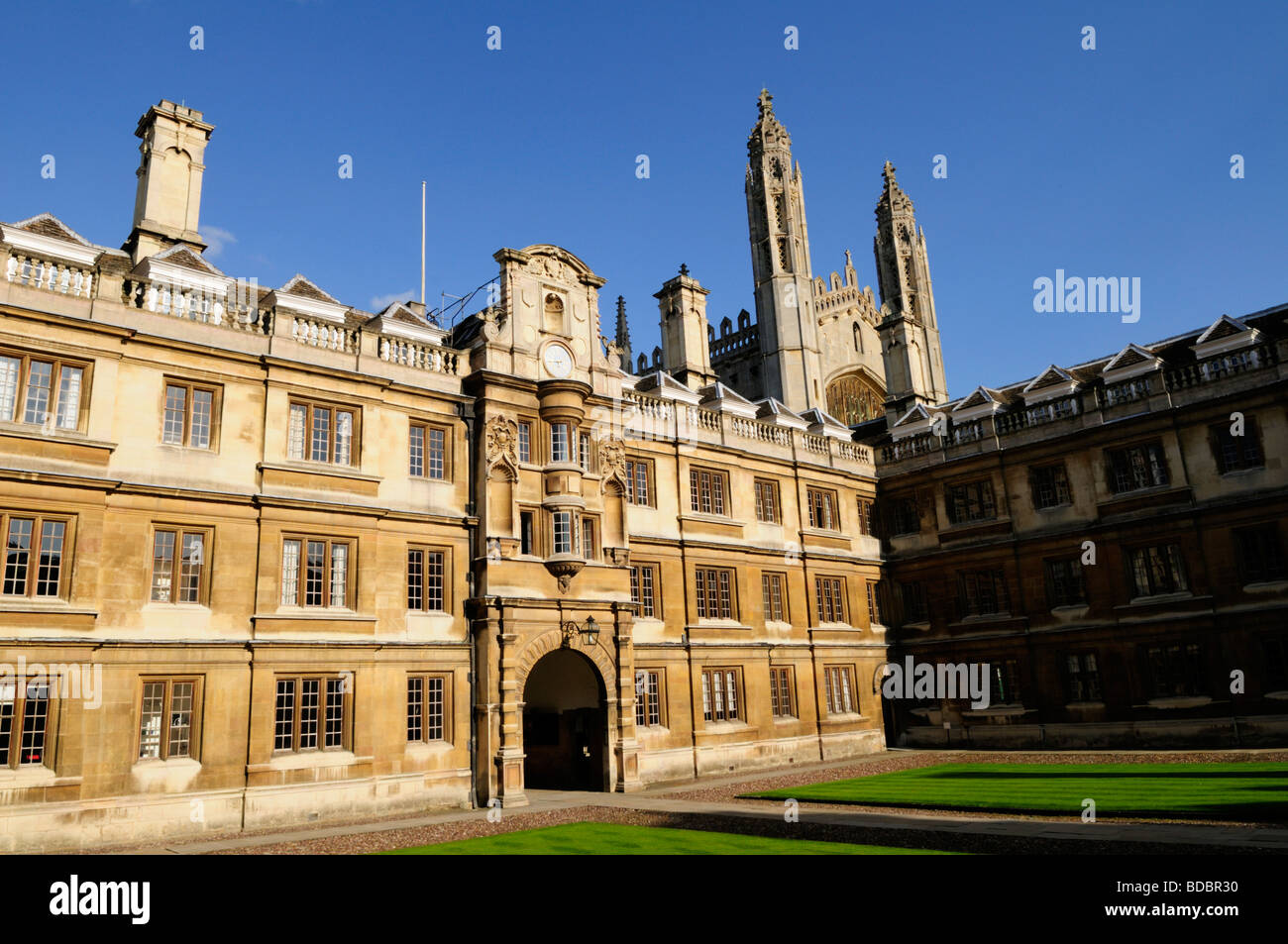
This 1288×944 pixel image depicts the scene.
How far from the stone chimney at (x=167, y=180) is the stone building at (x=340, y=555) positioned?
87 mm

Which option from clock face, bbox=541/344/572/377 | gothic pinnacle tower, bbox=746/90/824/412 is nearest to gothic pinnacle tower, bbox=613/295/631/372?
gothic pinnacle tower, bbox=746/90/824/412

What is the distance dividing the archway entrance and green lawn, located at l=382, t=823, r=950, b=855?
10.2 metres

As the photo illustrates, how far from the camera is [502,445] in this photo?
27094mm

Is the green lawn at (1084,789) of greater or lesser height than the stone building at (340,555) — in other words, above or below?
below

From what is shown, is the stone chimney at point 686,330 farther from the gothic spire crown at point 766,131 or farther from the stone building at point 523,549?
the gothic spire crown at point 766,131

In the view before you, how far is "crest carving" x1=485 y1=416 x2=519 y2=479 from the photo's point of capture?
2683 centimetres

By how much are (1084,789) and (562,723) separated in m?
16.7

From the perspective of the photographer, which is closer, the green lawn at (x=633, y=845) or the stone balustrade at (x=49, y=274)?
the green lawn at (x=633, y=845)

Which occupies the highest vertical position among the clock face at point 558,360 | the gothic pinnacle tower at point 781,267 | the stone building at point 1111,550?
the gothic pinnacle tower at point 781,267

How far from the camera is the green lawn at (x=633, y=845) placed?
15.2 metres

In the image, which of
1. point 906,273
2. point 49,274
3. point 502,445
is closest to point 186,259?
point 49,274

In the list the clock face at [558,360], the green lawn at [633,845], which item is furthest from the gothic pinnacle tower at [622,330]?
the green lawn at [633,845]
